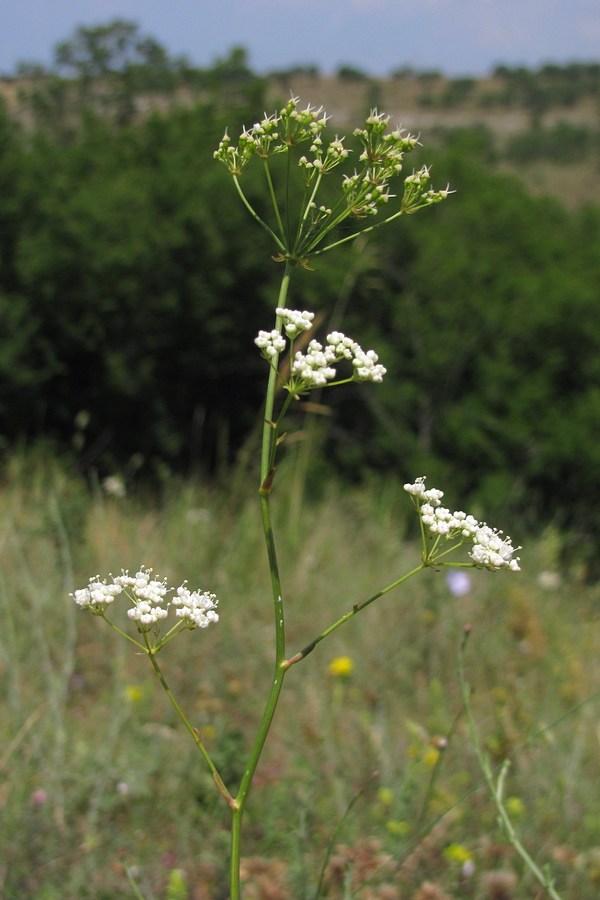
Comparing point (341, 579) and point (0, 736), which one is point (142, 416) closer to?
point (341, 579)

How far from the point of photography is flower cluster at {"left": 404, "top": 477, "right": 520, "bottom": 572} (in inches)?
42.2

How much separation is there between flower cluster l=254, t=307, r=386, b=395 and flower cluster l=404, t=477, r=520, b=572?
15 cm

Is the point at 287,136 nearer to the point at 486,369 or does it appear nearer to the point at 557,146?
the point at 486,369

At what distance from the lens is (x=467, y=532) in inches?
43.9

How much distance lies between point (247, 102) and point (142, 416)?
3046 millimetres

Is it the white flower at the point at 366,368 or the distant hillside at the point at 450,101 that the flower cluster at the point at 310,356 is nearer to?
the white flower at the point at 366,368

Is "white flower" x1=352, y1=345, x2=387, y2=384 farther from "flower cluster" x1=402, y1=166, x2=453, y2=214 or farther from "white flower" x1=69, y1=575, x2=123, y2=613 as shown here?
"white flower" x1=69, y1=575, x2=123, y2=613

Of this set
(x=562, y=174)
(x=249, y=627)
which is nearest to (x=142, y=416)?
(x=249, y=627)

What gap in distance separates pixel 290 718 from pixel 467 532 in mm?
2461

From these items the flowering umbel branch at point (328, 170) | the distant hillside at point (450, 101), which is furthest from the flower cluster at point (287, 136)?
the distant hillside at point (450, 101)

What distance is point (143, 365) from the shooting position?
6.30 m

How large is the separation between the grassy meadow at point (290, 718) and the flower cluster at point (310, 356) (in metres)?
0.66

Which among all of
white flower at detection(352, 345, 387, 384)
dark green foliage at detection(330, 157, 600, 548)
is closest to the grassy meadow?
white flower at detection(352, 345, 387, 384)

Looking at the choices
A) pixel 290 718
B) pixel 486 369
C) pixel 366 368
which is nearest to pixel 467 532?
pixel 366 368
